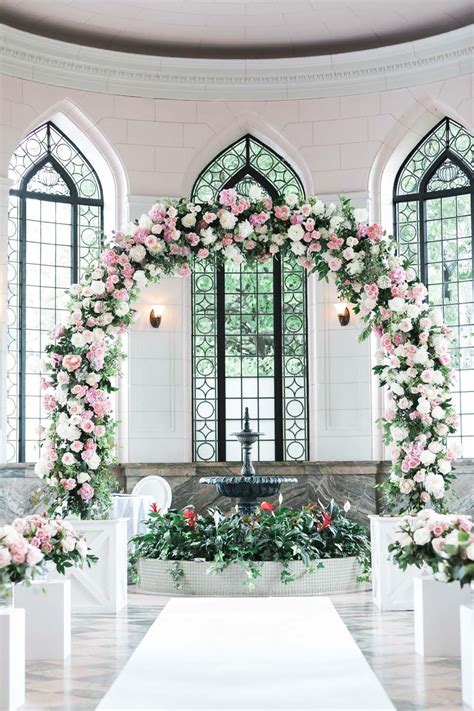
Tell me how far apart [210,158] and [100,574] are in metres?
6.17

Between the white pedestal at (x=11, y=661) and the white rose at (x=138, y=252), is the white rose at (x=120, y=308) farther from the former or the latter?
the white pedestal at (x=11, y=661)

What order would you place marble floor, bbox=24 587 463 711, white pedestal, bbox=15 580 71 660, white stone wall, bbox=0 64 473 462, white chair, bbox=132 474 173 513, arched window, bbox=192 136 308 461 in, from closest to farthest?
marble floor, bbox=24 587 463 711, white pedestal, bbox=15 580 71 660, white chair, bbox=132 474 173 513, white stone wall, bbox=0 64 473 462, arched window, bbox=192 136 308 461

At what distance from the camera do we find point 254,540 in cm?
995

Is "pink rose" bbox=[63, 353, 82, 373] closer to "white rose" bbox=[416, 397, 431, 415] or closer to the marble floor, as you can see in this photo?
the marble floor

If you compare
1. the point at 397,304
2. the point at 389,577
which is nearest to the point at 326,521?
the point at 389,577

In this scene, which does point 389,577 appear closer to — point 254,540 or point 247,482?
point 254,540

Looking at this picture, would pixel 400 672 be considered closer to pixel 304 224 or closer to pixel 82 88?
pixel 304 224

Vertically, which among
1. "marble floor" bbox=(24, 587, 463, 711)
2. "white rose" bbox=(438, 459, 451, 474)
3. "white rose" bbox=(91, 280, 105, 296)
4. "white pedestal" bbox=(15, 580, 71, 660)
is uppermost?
"white rose" bbox=(91, 280, 105, 296)

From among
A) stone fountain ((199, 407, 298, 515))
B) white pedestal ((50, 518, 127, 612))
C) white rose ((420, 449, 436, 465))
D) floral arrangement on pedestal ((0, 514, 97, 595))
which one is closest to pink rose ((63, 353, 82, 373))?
white pedestal ((50, 518, 127, 612))

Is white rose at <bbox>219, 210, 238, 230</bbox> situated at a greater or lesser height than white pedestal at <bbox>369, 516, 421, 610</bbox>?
greater

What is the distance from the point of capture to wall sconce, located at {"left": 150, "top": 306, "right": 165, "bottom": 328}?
12.8 m

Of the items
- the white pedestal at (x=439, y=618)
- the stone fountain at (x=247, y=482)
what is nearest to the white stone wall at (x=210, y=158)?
the stone fountain at (x=247, y=482)

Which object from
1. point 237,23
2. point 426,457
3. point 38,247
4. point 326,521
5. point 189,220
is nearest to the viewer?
point 426,457

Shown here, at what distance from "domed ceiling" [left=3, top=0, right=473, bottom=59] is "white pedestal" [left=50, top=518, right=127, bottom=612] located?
6.10 m
